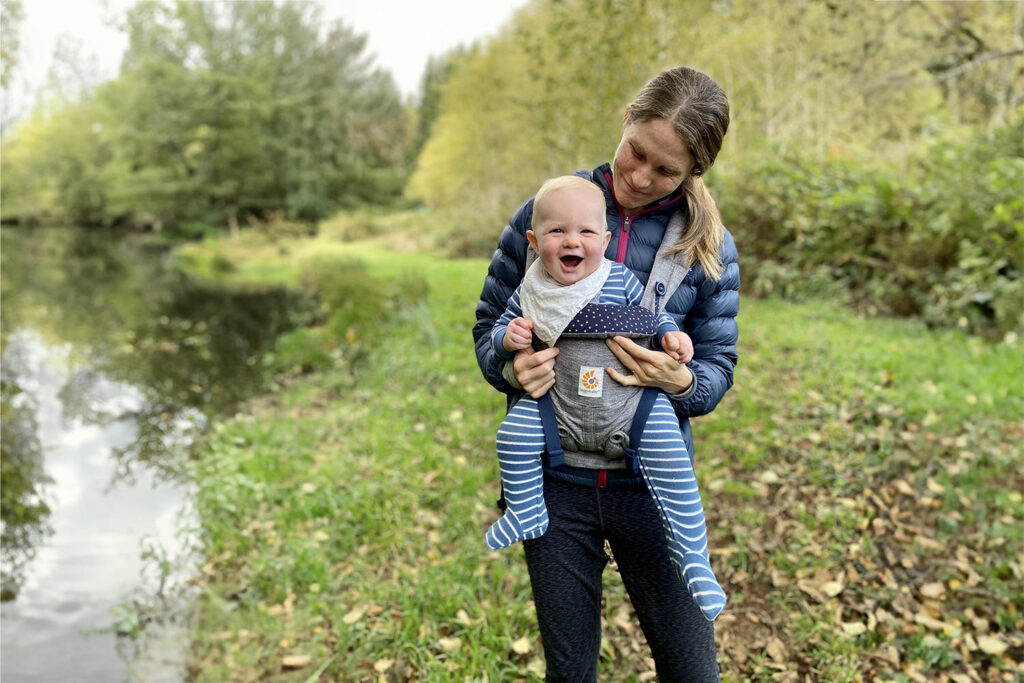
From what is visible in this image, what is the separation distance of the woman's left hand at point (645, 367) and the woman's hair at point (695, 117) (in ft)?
0.86

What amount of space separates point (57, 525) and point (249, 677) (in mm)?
3035

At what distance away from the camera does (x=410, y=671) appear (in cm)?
312

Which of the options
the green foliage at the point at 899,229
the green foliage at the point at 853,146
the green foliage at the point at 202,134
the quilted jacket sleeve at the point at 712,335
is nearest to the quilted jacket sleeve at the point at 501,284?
the quilted jacket sleeve at the point at 712,335

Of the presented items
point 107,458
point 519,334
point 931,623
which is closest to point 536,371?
point 519,334

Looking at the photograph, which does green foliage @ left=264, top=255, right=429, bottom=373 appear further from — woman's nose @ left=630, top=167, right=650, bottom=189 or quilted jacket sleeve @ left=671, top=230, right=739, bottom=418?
woman's nose @ left=630, top=167, right=650, bottom=189

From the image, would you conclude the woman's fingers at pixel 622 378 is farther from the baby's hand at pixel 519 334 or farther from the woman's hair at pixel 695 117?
the woman's hair at pixel 695 117

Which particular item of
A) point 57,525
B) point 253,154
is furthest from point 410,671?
point 253,154

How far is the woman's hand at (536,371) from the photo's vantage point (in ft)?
5.22

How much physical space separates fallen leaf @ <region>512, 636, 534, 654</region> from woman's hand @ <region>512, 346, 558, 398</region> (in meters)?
1.96

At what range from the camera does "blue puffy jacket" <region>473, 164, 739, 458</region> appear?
1691 mm

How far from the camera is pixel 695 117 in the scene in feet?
5.06

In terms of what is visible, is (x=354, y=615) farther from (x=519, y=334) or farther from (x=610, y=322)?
(x=610, y=322)

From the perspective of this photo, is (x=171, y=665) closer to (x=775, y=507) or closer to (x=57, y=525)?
(x=57, y=525)

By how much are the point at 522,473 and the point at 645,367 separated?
393mm
